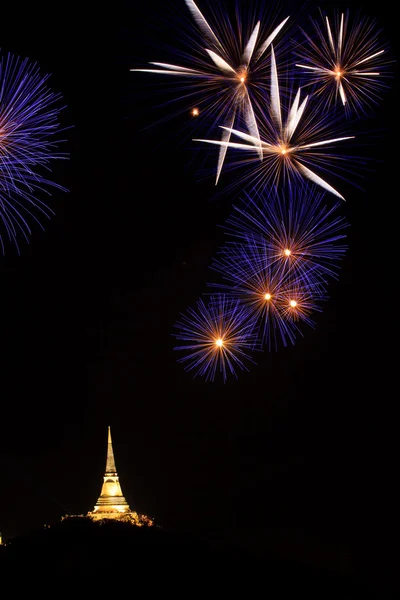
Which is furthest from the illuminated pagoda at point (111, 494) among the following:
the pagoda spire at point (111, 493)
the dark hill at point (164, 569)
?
the dark hill at point (164, 569)

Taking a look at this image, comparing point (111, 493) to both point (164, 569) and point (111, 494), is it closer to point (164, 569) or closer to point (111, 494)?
point (111, 494)

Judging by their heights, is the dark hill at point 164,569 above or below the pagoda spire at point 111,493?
below

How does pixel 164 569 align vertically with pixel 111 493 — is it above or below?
below

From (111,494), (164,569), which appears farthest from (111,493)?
(164,569)

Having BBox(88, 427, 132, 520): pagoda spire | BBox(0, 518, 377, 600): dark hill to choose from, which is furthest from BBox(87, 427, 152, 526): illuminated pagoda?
BBox(0, 518, 377, 600): dark hill

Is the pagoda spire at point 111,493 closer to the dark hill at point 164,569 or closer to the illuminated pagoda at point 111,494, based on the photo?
the illuminated pagoda at point 111,494

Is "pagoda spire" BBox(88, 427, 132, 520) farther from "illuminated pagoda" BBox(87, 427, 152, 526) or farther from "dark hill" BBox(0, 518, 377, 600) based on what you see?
"dark hill" BBox(0, 518, 377, 600)

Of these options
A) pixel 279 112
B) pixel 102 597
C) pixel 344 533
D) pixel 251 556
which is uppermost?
pixel 279 112

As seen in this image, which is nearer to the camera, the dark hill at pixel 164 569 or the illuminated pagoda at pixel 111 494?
the dark hill at pixel 164 569

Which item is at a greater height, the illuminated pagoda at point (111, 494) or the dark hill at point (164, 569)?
the illuminated pagoda at point (111, 494)

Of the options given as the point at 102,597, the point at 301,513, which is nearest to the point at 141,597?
the point at 102,597

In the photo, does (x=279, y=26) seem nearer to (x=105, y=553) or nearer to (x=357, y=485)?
(x=105, y=553)
